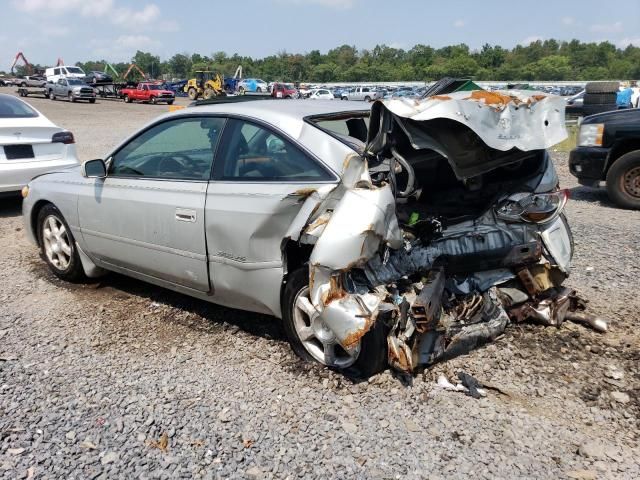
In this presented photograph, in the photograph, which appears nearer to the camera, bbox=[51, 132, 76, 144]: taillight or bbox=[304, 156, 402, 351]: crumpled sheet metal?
bbox=[304, 156, 402, 351]: crumpled sheet metal

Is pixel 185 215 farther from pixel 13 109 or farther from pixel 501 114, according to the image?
pixel 13 109

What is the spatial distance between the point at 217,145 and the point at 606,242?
448 cm

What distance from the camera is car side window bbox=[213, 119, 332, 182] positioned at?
3.54 m

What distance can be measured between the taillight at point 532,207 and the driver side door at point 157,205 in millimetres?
2005

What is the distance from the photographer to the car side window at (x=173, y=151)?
4035mm

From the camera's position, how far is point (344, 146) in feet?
11.7

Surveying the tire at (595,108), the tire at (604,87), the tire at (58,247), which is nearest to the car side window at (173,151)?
the tire at (58,247)

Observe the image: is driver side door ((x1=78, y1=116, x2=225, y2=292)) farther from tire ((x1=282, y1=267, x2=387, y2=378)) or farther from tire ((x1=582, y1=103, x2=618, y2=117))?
tire ((x1=582, y1=103, x2=618, y2=117))

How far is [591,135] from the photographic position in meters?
8.11

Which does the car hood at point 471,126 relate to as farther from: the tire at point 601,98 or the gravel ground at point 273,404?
the tire at point 601,98

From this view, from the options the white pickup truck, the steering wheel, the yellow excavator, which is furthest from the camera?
the white pickup truck

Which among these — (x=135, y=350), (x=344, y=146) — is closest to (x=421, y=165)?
(x=344, y=146)

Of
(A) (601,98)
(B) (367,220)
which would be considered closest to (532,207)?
(B) (367,220)

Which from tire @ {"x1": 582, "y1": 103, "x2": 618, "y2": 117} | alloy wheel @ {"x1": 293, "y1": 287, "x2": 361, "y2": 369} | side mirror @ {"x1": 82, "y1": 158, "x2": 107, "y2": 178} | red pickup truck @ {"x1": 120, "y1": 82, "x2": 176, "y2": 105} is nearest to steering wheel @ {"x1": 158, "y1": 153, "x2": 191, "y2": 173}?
side mirror @ {"x1": 82, "y1": 158, "x2": 107, "y2": 178}
